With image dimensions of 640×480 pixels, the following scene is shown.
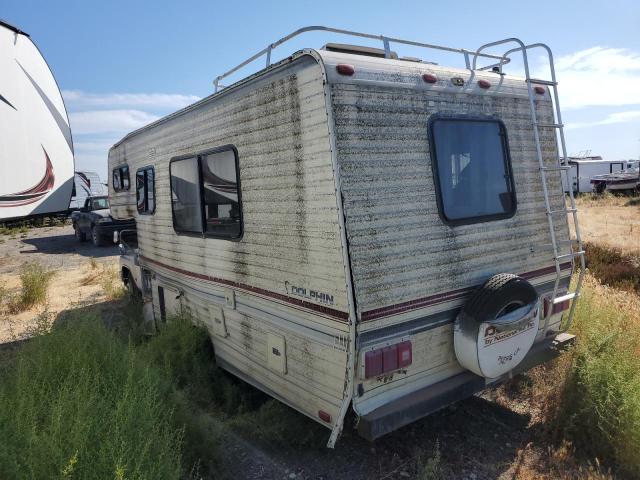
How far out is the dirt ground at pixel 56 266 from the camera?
7.81m

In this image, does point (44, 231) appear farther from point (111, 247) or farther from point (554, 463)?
point (554, 463)

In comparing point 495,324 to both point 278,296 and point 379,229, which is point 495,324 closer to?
point 379,229

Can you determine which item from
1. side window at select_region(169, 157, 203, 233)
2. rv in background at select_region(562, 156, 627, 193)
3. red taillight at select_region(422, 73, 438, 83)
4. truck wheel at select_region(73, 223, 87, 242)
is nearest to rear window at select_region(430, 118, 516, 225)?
red taillight at select_region(422, 73, 438, 83)

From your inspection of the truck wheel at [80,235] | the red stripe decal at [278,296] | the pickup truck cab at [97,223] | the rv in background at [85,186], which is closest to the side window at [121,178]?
the red stripe decal at [278,296]

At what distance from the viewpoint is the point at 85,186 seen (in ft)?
79.9

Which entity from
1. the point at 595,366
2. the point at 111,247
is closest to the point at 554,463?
the point at 595,366

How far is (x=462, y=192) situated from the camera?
352cm

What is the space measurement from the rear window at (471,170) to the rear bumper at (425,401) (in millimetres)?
1176

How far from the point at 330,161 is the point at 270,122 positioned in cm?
77

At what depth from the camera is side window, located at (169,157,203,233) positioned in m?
4.54

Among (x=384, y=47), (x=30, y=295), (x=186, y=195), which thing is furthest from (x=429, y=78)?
(x=30, y=295)

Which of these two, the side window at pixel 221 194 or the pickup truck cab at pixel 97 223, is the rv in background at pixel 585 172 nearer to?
the pickup truck cab at pixel 97 223

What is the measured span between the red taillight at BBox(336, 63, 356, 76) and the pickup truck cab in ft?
43.0

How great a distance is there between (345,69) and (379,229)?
104 cm
